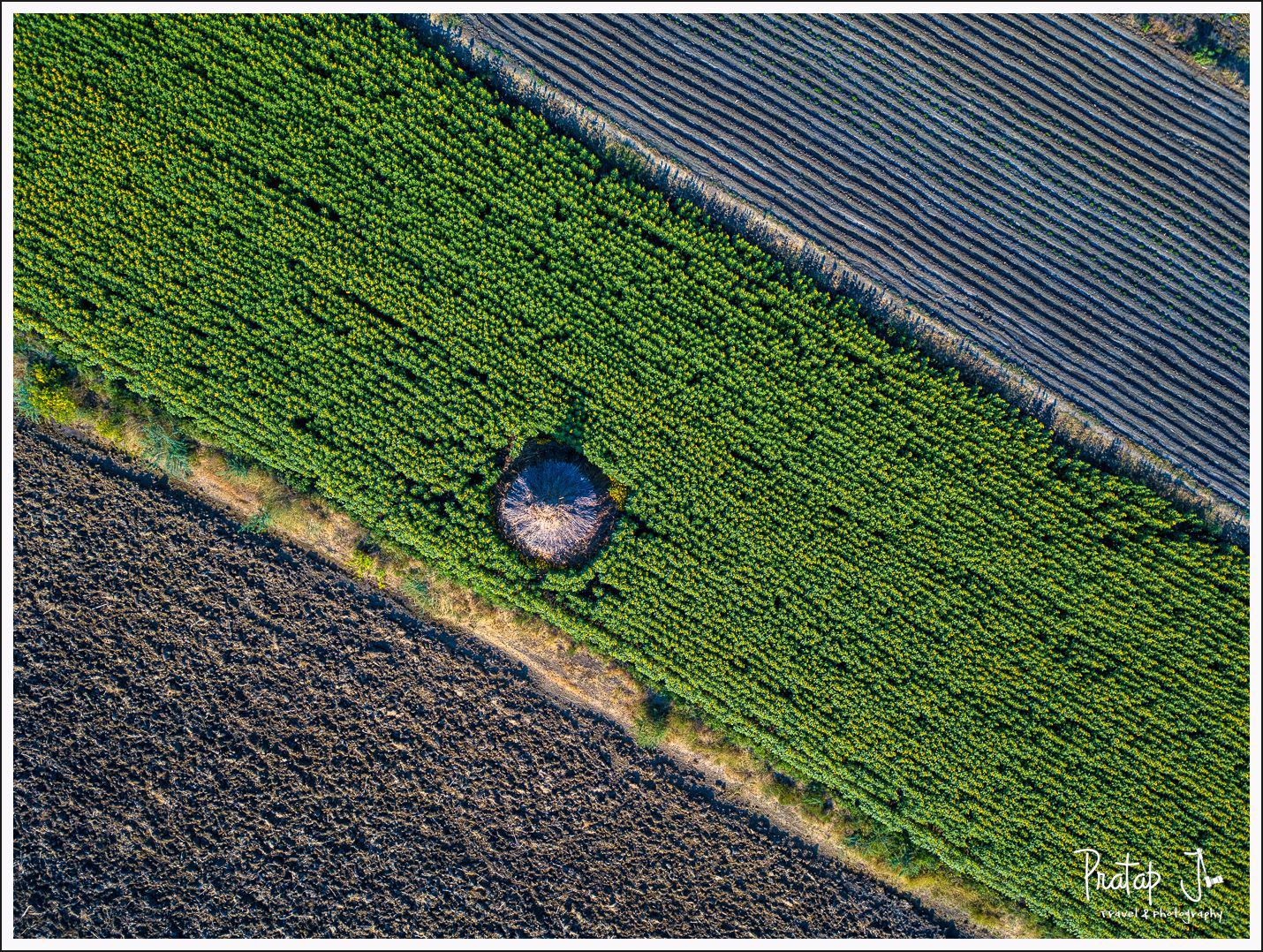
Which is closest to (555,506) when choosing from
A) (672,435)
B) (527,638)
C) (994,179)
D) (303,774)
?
(672,435)

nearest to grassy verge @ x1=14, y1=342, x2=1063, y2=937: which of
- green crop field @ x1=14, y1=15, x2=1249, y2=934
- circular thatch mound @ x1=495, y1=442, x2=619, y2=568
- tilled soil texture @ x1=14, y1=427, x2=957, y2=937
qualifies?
tilled soil texture @ x1=14, y1=427, x2=957, y2=937

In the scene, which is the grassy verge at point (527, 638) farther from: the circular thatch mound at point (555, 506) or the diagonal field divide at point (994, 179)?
the diagonal field divide at point (994, 179)

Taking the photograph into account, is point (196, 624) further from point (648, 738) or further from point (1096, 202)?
point (1096, 202)

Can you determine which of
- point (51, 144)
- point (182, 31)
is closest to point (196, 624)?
point (51, 144)

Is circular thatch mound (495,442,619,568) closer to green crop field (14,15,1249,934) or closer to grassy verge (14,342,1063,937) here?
green crop field (14,15,1249,934)

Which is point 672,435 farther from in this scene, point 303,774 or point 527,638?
point 303,774
